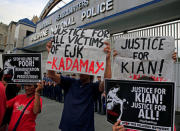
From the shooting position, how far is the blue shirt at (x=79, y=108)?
1977 mm

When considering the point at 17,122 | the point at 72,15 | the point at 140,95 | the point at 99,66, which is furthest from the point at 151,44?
the point at 72,15

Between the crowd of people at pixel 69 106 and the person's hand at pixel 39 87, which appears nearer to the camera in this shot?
the crowd of people at pixel 69 106

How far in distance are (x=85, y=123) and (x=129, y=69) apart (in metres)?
1.10

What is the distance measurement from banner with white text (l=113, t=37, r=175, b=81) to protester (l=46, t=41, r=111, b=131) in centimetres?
44

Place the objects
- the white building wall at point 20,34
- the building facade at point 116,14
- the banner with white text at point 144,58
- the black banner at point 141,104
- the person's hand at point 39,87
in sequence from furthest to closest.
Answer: the white building wall at point 20,34, the building facade at point 116,14, the banner with white text at point 144,58, the person's hand at point 39,87, the black banner at point 141,104

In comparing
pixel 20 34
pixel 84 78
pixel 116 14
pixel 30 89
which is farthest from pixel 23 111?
pixel 20 34

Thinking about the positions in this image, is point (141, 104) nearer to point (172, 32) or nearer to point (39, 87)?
point (39, 87)

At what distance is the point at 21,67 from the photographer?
2.47 meters

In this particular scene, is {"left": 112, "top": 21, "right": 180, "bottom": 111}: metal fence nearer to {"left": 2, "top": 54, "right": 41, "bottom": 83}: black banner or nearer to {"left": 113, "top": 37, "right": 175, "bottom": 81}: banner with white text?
{"left": 113, "top": 37, "right": 175, "bottom": 81}: banner with white text

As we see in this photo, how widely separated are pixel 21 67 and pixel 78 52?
1.03 m

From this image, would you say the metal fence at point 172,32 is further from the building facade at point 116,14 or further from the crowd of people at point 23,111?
the crowd of people at point 23,111

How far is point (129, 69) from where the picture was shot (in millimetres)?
2430

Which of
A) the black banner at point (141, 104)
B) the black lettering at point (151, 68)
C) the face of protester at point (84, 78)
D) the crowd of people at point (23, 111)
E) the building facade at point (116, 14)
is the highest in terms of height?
the building facade at point (116, 14)

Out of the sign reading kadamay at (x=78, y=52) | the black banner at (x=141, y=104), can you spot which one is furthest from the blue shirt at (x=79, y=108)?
the black banner at (x=141, y=104)
